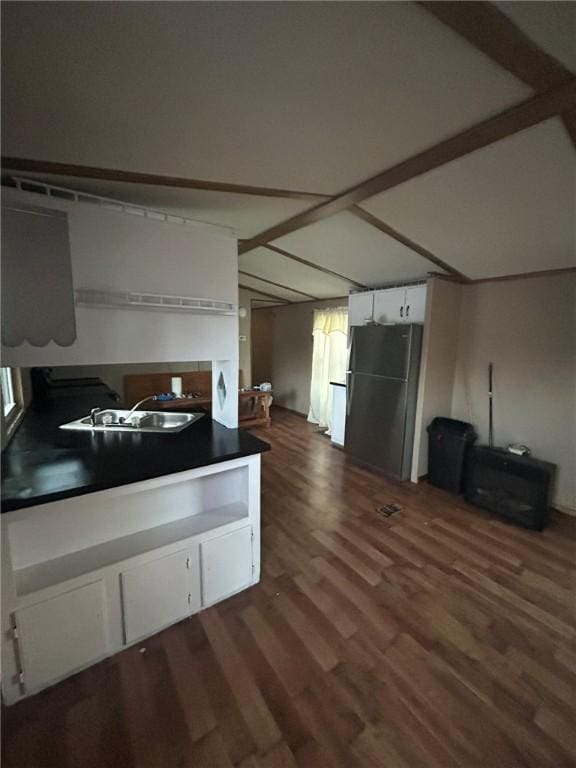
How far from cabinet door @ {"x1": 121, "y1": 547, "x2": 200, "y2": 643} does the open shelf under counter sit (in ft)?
0.28

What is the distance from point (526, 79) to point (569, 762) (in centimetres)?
258

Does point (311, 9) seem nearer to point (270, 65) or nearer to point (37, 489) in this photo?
point (270, 65)

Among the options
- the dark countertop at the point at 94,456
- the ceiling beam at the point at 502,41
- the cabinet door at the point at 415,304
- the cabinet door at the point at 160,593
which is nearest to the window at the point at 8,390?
the dark countertop at the point at 94,456

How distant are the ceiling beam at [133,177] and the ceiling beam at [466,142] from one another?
0.87 ft

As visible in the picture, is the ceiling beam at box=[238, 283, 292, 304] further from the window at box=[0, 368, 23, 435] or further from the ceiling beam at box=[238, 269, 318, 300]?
the window at box=[0, 368, 23, 435]

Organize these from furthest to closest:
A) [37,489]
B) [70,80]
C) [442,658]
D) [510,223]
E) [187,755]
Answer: [510,223], [442,658], [37,489], [187,755], [70,80]

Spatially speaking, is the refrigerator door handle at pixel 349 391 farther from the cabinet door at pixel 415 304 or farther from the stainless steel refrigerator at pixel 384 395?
the cabinet door at pixel 415 304

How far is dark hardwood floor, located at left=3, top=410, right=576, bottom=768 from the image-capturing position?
1210 mm

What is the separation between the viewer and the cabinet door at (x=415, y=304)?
11.0ft

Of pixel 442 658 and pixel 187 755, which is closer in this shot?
pixel 187 755

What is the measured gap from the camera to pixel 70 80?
1.05 metres

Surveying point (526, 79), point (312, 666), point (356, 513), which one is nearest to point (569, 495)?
point (356, 513)

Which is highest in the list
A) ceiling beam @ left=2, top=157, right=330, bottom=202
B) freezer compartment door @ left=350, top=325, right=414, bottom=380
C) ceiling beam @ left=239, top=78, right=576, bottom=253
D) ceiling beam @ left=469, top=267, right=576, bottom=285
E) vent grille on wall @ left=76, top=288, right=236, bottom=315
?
ceiling beam @ left=239, top=78, right=576, bottom=253

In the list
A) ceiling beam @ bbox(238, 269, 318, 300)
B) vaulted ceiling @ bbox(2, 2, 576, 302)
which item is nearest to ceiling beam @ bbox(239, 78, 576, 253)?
vaulted ceiling @ bbox(2, 2, 576, 302)
